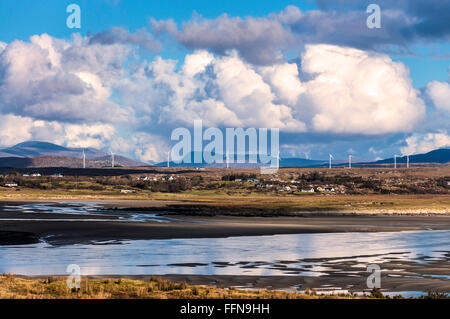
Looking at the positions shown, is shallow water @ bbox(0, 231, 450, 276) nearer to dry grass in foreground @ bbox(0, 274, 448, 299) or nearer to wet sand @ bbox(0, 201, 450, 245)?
wet sand @ bbox(0, 201, 450, 245)

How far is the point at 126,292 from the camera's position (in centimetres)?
2773

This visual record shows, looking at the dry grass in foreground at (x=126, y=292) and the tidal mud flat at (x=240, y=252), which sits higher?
the dry grass in foreground at (x=126, y=292)

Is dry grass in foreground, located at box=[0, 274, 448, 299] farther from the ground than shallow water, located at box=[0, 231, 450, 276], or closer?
farther from the ground

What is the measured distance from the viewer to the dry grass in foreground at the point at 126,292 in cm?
2664

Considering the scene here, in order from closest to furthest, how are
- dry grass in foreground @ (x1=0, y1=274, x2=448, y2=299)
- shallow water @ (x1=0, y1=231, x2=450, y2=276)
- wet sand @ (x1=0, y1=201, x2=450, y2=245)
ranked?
dry grass in foreground @ (x1=0, y1=274, x2=448, y2=299) → shallow water @ (x1=0, y1=231, x2=450, y2=276) → wet sand @ (x1=0, y1=201, x2=450, y2=245)

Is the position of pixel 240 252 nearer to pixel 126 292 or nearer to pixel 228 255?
pixel 228 255

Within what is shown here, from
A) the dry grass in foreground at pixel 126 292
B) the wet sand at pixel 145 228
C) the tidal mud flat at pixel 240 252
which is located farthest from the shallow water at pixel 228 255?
the dry grass in foreground at pixel 126 292

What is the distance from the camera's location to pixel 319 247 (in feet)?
171

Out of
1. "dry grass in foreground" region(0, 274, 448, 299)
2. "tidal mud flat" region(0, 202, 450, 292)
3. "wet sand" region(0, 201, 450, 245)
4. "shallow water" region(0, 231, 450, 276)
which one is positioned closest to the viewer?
"dry grass in foreground" region(0, 274, 448, 299)

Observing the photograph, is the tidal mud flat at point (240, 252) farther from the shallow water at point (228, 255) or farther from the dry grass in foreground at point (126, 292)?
the dry grass in foreground at point (126, 292)

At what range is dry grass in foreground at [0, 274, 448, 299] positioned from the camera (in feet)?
87.4

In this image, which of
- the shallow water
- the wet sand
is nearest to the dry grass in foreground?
the shallow water

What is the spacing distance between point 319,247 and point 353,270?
46.3 feet
